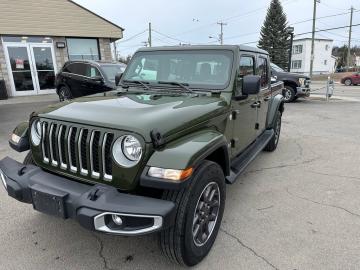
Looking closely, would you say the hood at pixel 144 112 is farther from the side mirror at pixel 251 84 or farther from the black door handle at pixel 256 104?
the black door handle at pixel 256 104

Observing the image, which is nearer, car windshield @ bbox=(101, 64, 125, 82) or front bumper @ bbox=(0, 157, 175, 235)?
front bumper @ bbox=(0, 157, 175, 235)

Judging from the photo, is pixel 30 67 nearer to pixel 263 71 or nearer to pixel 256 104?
pixel 263 71

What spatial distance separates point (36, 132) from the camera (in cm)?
297

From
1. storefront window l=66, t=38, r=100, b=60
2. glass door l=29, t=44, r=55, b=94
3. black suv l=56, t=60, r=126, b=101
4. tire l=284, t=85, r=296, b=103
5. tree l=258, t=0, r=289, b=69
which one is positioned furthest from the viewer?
tree l=258, t=0, r=289, b=69

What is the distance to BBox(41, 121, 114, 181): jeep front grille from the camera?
95.6 inches

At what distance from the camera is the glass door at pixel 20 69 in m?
14.5

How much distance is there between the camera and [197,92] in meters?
3.53

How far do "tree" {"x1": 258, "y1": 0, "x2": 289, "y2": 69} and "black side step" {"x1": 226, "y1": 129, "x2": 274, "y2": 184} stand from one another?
1791 inches

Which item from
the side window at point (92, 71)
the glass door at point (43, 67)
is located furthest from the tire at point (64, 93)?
the glass door at point (43, 67)

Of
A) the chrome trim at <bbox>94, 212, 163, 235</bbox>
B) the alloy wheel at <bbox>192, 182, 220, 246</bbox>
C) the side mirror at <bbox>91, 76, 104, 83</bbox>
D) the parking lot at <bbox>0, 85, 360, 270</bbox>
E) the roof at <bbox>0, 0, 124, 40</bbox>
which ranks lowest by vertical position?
the parking lot at <bbox>0, 85, 360, 270</bbox>

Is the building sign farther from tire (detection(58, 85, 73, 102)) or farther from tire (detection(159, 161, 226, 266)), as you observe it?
tire (detection(159, 161, 226, 266))

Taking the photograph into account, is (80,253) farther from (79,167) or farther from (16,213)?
(16,213)

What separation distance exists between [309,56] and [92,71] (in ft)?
204

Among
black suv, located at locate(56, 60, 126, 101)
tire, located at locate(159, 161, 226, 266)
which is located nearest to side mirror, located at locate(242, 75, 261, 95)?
tire, located at locate(159, 161, 226, 266)
